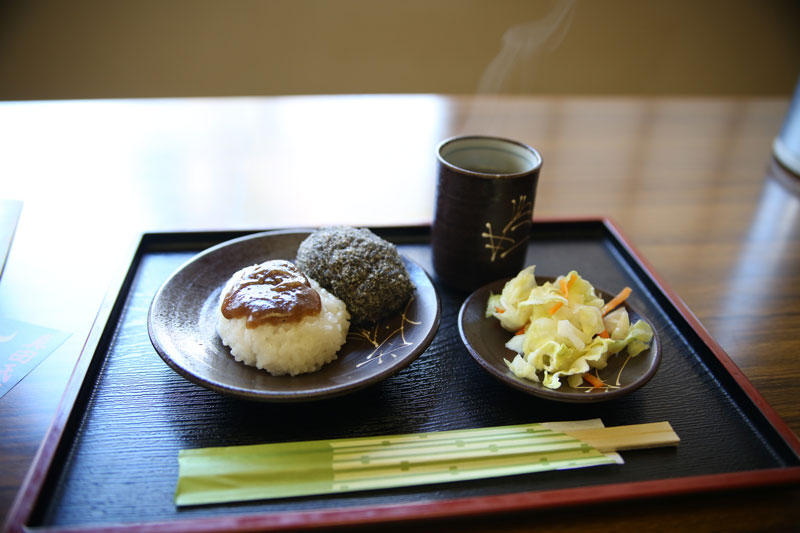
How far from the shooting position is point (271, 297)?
1.13 m

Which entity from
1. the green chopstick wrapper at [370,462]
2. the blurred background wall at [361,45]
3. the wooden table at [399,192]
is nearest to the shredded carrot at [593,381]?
the green chopstick wrapper at [370,462]

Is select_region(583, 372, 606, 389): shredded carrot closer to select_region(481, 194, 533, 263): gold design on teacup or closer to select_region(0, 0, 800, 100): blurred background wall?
select_region(481, 194, 533, 263): gold design on teacup

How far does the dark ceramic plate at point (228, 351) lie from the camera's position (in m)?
1.02

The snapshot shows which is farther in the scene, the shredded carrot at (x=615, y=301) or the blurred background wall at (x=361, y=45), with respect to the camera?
the blurred background wall at (x=361, y=45)

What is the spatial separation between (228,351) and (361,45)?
9.74ft

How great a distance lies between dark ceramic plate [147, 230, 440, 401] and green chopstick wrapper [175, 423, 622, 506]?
0.10 metres

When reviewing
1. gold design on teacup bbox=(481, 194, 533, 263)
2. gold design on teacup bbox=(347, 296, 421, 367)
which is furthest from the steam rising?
gold design on teacup bbox=(347, 296, 421, 367)

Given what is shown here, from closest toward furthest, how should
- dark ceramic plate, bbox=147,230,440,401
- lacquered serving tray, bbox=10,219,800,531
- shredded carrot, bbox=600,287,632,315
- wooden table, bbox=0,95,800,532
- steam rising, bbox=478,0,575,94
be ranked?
lacquered serving tray, bbox=10,219,800,531 < dark ceramic plate, bbox=147,230,440,401 < wooden table, bbox=0,95,800,532 < shredded carrot, bbox=600,287,632,315 < steam rising, bbox=478,0,575,94

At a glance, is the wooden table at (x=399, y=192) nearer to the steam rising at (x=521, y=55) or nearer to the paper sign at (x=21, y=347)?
the paper sign at (x=21, y=347)

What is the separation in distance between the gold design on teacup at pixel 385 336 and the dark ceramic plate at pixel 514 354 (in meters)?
0.12

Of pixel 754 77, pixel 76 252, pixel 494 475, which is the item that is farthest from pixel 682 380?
pixel 754 77

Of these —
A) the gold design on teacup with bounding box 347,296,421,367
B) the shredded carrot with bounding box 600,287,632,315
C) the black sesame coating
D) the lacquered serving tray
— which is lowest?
the lacquered serving tray

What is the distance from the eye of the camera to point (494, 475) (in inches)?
37.6

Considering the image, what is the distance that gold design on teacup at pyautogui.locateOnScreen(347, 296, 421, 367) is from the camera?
3.75ft
